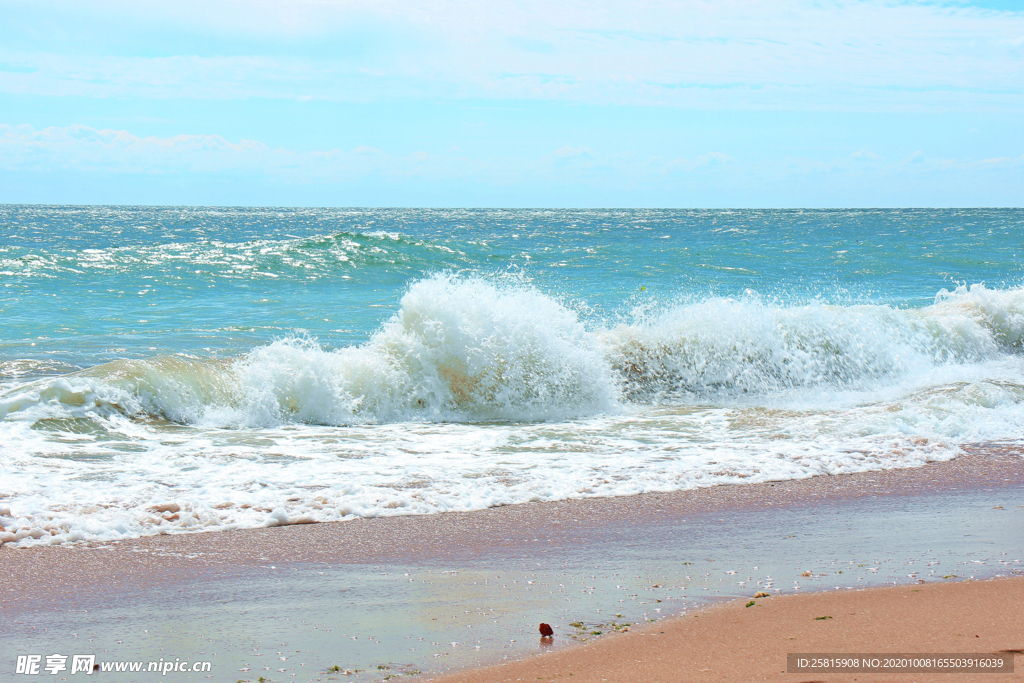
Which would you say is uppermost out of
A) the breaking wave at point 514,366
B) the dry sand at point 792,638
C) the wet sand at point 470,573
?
the breaking wave at point 514,366

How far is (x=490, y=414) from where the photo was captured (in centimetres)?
818

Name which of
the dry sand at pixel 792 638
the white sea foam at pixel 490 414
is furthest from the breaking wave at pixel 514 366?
the dry sand at pixel 792 638

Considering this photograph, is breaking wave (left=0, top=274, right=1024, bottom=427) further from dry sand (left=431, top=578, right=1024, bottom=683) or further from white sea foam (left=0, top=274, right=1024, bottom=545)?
dry sand (left=431, top=578, right=1024, bottom=683)

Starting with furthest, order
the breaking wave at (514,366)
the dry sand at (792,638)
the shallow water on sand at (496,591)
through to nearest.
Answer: the breaking wave at (514,366), the shallow water on sand at (496,591), the dry sand at (792,638)

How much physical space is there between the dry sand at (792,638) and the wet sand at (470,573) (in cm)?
8

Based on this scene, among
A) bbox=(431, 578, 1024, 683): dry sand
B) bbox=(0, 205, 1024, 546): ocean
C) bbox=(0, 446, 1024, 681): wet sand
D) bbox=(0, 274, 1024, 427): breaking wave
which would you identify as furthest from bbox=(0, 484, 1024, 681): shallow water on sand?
bbox=(0, 274, 1024, 427): breaking wave

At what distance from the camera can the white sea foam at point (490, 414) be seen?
507cm

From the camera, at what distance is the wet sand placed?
3.02 m

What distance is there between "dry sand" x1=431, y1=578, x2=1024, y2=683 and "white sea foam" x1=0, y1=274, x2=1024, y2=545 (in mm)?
2002

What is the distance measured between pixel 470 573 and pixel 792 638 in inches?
57.7

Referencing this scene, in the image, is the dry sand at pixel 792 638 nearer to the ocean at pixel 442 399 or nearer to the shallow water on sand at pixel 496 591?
the shallow water on sand at pixel 496 591

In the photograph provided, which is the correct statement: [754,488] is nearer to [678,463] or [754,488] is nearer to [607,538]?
[678,463]

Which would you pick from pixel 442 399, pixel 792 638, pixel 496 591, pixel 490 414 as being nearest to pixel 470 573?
pixel 496 591

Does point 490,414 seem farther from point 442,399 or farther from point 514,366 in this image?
point 514,366
